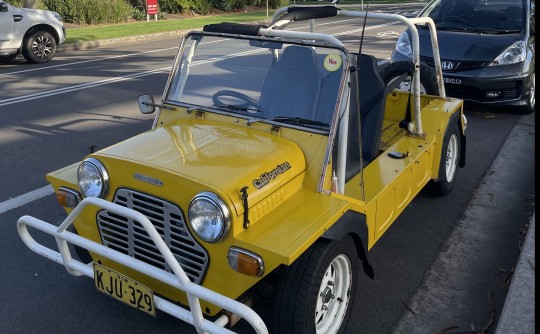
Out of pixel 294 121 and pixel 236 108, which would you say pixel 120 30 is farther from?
pixel 294 121

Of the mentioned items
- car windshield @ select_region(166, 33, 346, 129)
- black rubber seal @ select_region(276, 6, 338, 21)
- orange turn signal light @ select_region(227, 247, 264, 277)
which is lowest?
orange turn signal light @ select_region(227, 247, 264, 277)

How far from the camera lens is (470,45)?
834cm

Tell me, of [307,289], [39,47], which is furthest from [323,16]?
[39,47]

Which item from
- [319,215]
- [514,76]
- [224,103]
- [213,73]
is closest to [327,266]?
[319,215]

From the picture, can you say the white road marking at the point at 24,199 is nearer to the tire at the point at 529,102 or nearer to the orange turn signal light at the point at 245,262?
the orange turn signal light at the point at 245,262

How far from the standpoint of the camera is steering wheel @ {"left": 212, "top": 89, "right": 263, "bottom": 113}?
3715 mm

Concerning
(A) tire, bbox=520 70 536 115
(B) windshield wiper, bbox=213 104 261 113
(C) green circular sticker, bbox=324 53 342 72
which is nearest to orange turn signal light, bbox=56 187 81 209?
(B) windshield wiper, bbox=213 104 261 113

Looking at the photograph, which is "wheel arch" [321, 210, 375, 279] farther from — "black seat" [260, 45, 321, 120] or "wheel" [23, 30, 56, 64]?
"wheel" [23, 30, 56, 64]

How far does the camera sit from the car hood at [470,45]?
8.19m

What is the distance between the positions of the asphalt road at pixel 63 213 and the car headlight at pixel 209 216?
0.68m

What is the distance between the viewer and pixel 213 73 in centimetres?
400

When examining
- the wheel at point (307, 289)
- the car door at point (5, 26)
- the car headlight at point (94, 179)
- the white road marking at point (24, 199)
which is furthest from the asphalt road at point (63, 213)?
the car headlight at point (94, 179)

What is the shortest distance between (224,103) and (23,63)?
34.8 ft

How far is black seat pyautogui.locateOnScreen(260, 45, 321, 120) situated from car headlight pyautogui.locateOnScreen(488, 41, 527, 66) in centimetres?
542
